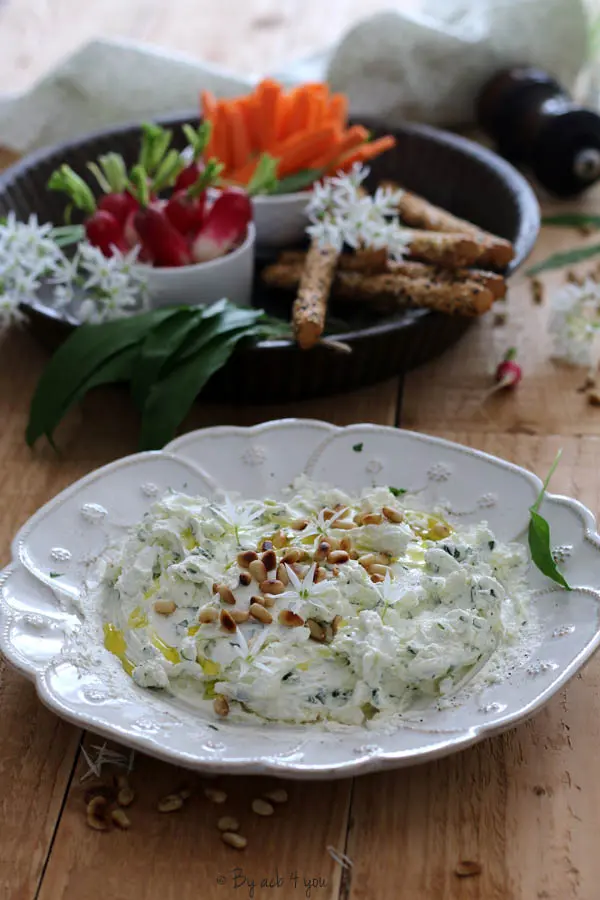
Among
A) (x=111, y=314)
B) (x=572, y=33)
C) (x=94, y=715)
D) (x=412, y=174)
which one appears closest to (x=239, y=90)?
(x=412, y=174)

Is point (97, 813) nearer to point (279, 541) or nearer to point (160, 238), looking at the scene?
point (279, 541)

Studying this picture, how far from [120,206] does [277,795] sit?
0.88 m

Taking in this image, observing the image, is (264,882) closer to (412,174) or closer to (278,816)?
(278,816)

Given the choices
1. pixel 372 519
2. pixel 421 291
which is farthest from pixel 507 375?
pixel 372 519

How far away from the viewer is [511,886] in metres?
0.85

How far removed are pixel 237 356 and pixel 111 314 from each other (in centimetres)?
20

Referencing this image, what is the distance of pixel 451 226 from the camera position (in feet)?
5.10

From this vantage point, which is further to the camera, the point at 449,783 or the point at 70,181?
the point at 70,181

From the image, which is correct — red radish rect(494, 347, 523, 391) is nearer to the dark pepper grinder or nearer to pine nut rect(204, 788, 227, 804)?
the dark pepper grinder

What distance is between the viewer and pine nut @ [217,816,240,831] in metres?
0.89

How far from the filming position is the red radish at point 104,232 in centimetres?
144

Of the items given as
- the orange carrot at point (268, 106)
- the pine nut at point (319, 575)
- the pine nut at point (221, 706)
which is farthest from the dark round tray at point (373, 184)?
the pine nut at point (221, 706)

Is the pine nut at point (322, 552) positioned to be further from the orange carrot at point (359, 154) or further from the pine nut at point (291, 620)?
the orange carrot at point (359, 154)

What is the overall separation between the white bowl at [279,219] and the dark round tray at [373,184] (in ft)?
0.23
